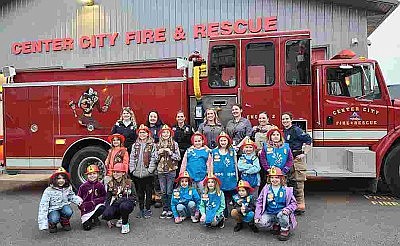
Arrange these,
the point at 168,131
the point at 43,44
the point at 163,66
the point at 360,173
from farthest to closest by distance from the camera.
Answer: the point at 43,44 → the point at 163,66 → the point at 360,173 → the point at 168,131

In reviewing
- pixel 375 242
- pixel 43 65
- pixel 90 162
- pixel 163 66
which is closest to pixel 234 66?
pixel 163 66

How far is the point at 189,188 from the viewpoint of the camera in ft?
19.9

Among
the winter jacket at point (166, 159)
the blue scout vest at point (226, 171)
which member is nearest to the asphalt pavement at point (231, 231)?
the blue scout vest at point (226, 171)

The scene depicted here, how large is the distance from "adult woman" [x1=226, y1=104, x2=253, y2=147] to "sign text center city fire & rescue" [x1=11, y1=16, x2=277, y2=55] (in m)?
6.78

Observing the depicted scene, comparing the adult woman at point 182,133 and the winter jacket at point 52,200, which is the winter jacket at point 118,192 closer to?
the winter jacket at point 52,200

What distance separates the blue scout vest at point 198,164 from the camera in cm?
619

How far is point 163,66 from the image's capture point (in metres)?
7.86

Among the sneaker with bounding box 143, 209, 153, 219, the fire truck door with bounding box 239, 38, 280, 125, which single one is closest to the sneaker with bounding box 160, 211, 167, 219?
the sneaker with bounding box 143, 209, 153, 219

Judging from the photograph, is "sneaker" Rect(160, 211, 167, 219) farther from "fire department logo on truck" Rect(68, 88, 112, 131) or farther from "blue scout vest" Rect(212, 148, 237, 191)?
"fire department logo on truck" Rect(68, 88, 112, 131)

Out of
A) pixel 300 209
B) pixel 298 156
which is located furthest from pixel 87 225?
pixel 298 156

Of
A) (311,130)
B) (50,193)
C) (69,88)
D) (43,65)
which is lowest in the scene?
(50,193)

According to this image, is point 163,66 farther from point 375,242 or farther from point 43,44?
point 43,44

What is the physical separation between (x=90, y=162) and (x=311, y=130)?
13.6ft

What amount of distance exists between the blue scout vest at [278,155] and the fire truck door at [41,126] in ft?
14.3
